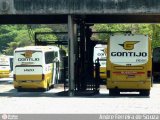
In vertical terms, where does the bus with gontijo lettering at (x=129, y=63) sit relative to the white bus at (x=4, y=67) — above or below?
above

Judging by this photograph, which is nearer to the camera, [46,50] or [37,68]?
[37,68]

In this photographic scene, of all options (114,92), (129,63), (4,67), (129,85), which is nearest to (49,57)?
(114,92)

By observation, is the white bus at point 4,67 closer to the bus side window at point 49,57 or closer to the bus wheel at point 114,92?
the bus side window at point 49,57

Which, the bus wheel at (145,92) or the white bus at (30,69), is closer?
the bus wheel at (145,92)

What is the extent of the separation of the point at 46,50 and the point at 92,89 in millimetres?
5740

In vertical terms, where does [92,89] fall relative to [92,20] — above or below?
below

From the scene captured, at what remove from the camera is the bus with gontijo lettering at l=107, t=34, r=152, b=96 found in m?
28.6

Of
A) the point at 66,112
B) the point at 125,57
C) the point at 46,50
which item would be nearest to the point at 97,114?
the point at 66,112

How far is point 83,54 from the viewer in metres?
34.6

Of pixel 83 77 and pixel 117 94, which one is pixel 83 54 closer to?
pixel 83 77

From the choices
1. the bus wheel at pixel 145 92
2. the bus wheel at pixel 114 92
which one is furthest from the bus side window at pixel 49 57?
the bus wheel at pixel 145 92

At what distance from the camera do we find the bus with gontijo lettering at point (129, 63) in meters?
28.6

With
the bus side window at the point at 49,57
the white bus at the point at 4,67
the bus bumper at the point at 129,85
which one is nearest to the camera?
the bus bumper at the point at 129,85

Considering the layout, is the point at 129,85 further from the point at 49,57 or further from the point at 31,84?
the point at 49,57
